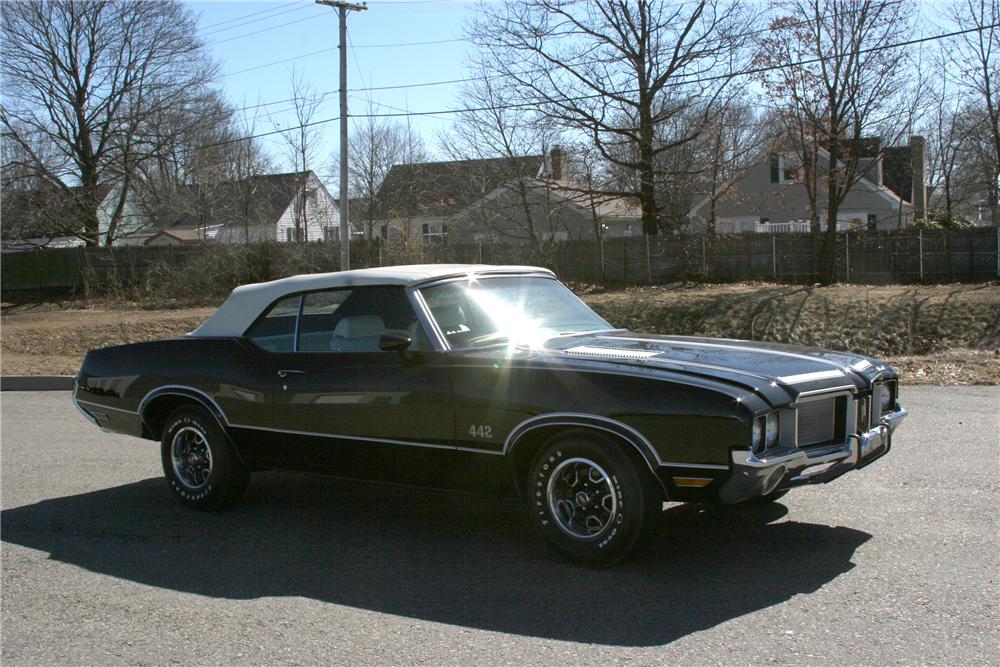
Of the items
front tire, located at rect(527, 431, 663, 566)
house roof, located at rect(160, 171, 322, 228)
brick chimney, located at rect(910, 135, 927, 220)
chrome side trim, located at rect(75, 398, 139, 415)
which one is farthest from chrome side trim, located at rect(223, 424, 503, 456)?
brick chimney, located at rect(910, 135, 927, 220)

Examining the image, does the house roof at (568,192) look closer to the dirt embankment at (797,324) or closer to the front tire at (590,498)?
the dirt embankment at (797,324)

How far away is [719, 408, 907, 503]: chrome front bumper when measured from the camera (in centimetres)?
450

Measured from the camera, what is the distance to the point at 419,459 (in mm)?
5516

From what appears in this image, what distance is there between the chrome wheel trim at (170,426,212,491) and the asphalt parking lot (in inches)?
10.4

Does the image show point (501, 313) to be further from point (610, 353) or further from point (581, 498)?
point (581, 498)

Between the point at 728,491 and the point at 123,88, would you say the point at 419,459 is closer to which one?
the point at 728,491

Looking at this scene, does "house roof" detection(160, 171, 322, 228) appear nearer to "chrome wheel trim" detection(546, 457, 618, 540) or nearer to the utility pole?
the utility pole

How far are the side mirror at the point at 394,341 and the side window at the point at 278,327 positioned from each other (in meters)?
1.08

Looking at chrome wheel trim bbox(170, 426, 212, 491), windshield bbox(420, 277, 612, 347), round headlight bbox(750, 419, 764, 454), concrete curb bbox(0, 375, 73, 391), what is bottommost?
concrete curb bbox(0, 375, 73, 391)

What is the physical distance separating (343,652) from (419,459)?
1.59 metres

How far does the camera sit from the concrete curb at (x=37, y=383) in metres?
15.2

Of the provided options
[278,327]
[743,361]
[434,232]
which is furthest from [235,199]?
[743,361]

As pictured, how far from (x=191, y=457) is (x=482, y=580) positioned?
108 inches

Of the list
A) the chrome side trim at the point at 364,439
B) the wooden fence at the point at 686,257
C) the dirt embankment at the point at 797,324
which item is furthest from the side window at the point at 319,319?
the wooden fence at the point at 686,257
